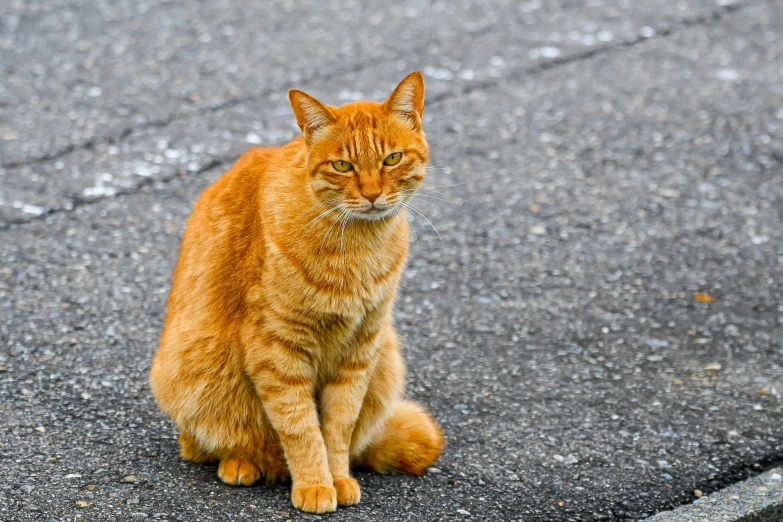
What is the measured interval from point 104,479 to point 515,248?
2.59 meters

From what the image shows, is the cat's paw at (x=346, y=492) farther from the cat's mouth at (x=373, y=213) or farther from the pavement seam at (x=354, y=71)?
the pavement seam at (x=354, y=71)

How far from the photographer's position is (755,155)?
19.7ft

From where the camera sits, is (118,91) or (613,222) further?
(118,91)

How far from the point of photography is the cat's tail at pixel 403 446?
3.27m

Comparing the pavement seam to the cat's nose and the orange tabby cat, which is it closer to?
the orange tabby cat

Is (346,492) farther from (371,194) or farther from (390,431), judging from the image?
(371,194)

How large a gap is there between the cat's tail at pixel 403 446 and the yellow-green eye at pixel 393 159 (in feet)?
2.97

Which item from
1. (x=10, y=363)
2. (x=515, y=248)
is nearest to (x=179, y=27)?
(x=515, y=248)

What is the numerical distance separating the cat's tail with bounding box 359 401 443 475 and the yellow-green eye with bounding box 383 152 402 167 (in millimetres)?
905

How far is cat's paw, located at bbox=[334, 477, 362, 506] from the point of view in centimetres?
305

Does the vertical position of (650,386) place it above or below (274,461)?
below

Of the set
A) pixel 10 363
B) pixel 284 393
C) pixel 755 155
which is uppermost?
pixel 284 393

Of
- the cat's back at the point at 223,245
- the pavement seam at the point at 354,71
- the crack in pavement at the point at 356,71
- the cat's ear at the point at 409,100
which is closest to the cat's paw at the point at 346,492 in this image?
the cat's back at the point at 223,245

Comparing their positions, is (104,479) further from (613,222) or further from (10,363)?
(613,222)
